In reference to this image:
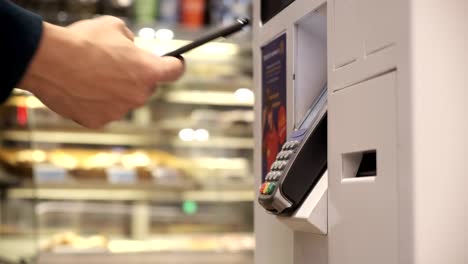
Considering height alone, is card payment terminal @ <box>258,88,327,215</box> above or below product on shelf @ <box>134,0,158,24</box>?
below

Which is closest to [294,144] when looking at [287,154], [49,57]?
[287,154]

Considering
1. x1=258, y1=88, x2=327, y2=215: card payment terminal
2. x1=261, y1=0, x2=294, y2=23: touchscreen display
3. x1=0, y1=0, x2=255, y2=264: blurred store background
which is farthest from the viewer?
x1=0, y1=0, x2=255, y2=264: blurred store background

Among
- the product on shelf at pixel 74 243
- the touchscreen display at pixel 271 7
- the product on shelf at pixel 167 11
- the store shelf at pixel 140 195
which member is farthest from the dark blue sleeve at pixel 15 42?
the product on shelf at pixel 167 11

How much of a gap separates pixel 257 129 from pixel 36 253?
2479 millimetres

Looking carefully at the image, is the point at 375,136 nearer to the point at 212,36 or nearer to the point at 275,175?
the point at 275,175

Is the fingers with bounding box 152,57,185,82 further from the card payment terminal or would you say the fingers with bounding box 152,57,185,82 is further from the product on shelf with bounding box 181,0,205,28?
the product on shelf with bounding box 181,0,205,28

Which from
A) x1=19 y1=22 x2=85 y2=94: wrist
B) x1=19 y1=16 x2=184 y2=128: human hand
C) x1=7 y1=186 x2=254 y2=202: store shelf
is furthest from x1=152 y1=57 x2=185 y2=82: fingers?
x1=7 y1=186 x2=254 y2=202: store shelf

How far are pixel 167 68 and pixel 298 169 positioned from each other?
0.23m

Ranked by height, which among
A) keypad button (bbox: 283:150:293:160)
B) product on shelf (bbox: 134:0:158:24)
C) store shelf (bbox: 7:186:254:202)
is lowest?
keypad button (bbox: 283:150:293:160)

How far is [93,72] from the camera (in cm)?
103

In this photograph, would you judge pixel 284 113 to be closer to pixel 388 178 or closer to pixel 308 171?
pixel 308 171

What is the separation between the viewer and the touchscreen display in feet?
4.49

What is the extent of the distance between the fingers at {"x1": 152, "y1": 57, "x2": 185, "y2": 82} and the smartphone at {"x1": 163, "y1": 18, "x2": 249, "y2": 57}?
3 centimetres

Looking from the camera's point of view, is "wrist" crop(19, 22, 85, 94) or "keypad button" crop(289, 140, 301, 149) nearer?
"wrist" crop(19, 22, 85, 94)
